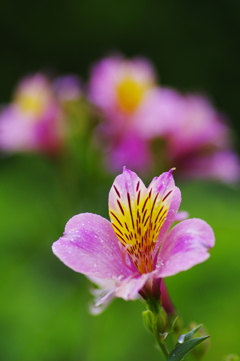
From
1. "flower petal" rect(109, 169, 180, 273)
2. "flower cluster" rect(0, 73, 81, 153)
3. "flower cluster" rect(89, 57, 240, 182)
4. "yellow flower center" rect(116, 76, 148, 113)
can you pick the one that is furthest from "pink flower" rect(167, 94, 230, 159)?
"flower petal" rect(109, 169, 180, 273)

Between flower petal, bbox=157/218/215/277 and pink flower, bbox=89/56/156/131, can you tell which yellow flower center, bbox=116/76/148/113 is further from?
flower petal, bbox=157/218/215/277

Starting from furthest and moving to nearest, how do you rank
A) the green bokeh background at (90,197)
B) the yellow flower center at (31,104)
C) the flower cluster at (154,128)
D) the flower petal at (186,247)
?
the green bokeh background at (90,197) < the yellow flower center at (31,104) < the flower cluster at (154,128) < the flower petal at (186,247)

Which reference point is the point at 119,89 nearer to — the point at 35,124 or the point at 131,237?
the point at 35,124

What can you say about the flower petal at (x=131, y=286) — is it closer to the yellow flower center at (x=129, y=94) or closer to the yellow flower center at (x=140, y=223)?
the yellow flower center at (x=140, y=223)

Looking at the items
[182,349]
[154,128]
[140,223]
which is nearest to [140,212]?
[140,223]

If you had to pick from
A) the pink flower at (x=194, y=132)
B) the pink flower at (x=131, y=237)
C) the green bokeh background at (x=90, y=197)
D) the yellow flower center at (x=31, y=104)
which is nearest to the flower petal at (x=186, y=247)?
the pink flower at (x=131, y=237)

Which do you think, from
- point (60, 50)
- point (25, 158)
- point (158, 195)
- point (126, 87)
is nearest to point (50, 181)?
point (25, 158)
